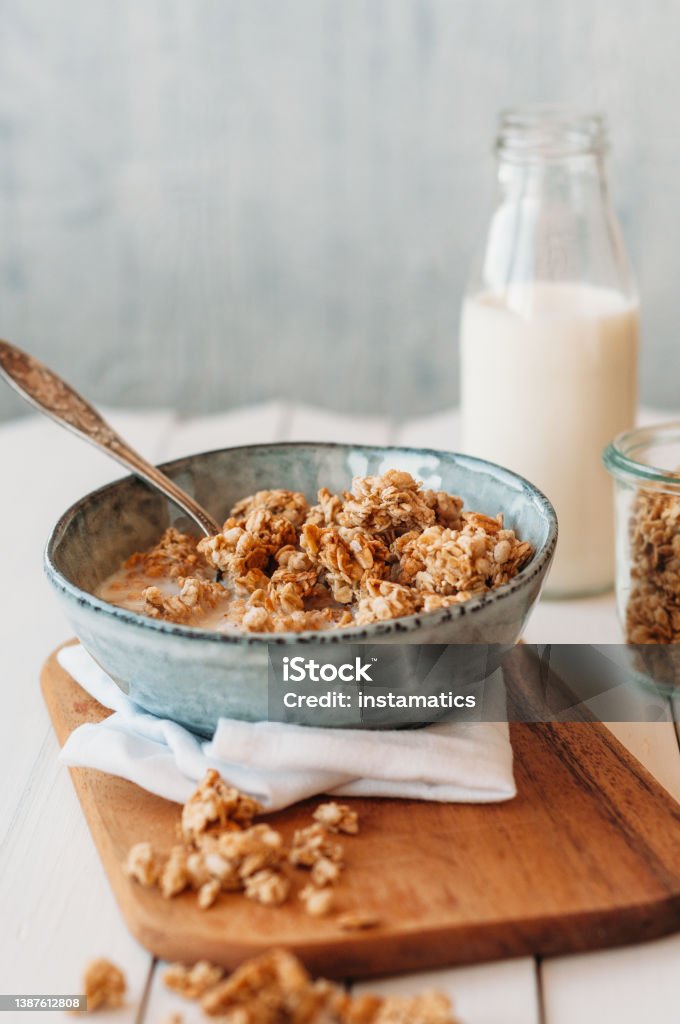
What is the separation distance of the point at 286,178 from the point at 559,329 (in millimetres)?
1116

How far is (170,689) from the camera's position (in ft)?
2.84

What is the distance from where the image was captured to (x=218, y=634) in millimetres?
804

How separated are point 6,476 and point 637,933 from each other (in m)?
1.27

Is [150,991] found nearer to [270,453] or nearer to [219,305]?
[270,453]

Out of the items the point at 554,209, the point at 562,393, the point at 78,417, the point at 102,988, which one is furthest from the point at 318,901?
the point at 554,209

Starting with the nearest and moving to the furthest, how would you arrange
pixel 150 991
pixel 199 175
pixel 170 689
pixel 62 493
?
pixel 150 991, pixel 170 689, pixel 62 493, pixel 199 175

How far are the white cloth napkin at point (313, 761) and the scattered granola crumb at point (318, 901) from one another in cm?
10

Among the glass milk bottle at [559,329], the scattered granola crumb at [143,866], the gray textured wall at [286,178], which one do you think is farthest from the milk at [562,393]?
the gray textured wall at [286,178]

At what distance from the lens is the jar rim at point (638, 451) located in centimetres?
107

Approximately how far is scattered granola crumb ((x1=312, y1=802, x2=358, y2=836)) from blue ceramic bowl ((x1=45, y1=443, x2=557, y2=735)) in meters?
0.07

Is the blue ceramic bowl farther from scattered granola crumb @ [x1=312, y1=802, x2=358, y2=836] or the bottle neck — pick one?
the bottle neck

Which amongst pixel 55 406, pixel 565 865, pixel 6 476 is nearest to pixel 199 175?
pixel 6 476

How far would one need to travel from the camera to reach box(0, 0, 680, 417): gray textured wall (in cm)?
217

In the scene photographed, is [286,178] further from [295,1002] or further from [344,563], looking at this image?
[295,1002]
